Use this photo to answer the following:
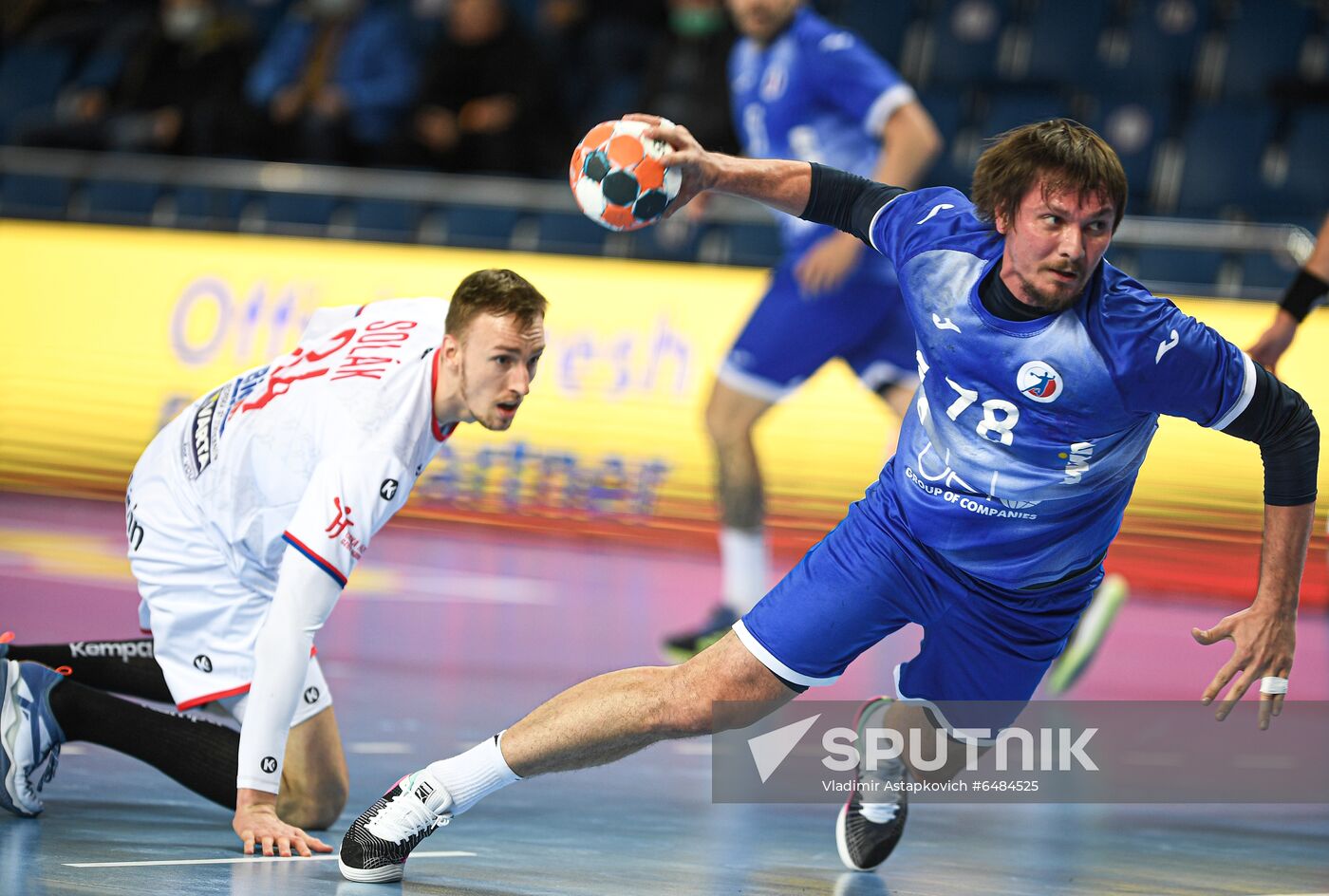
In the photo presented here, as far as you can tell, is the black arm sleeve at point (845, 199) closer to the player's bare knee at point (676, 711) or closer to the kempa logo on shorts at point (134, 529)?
the player's bare knee at point (676, 711)

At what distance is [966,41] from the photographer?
12.7m

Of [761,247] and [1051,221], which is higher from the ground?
[761,247]

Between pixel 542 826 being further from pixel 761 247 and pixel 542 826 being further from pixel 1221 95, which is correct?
pixel 1221 95

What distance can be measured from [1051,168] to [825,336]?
380cm

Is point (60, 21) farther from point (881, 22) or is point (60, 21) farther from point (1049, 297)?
point (1049, 297)

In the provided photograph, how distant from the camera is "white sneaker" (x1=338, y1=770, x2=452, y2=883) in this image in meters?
4.03

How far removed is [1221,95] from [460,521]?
5.91 meters

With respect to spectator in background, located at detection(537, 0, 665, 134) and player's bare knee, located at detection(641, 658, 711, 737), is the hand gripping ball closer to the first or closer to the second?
player's bare knee, located at detection(641, 658, 711, 737)

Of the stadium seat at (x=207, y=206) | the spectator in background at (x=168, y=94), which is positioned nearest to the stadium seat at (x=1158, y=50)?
the stadium seat at (x=207, y=206)

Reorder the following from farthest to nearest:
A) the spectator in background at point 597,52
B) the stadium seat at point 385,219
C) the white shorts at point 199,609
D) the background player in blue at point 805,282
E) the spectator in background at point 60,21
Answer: the spectator in background at point 60,21 < the spectator in background at point 597,52 < the stadium seat at point 385,219 < the background player in blue at point 805,282 < the white shorts at point 199,609

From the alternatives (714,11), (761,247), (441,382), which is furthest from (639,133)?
(714,11)

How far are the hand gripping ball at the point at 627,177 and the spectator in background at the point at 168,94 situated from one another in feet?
33.3

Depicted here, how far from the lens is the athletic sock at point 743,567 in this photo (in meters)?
7.83

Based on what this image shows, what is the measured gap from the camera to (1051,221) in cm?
385
